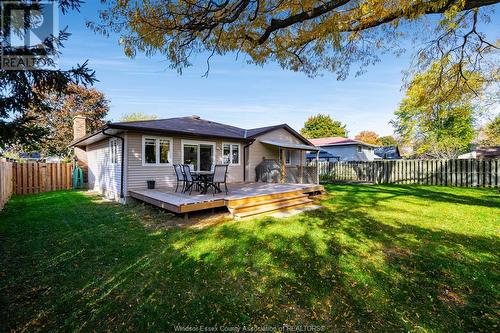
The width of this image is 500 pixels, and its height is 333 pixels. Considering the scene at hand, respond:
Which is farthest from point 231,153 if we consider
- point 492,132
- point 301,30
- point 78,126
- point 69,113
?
point 492,132

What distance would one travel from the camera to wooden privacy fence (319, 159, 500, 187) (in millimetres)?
13500

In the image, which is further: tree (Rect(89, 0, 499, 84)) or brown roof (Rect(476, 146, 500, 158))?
brown roof (Rect(476, 146, 500, 158))

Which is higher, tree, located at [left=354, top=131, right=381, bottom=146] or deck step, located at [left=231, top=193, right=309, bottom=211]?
tree, located at [left=354, top=131, right=381, bottom=146]

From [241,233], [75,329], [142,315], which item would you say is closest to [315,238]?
[241,233]

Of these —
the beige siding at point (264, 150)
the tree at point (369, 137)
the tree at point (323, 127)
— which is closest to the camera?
the beige siding at point (264, 150)

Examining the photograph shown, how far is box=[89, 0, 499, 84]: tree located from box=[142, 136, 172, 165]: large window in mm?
5144

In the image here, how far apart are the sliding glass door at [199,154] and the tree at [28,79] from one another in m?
6.59

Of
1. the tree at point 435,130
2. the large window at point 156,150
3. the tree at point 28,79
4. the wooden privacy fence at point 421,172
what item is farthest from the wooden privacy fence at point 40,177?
the tree at point 435,130

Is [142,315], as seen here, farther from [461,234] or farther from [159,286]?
[461,234]

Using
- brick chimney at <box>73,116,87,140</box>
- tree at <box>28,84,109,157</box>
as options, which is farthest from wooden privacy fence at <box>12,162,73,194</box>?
tree at <box>28,84,109,157</box>

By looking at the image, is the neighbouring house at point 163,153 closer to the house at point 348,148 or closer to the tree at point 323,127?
the house at point 348,148

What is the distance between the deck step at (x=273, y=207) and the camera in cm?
687

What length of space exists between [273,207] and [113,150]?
7557mm

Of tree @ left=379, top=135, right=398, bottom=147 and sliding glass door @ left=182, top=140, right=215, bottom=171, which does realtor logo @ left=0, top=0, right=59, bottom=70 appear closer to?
sliding glass door @ left=182, top=140, right=215, bottom=171
